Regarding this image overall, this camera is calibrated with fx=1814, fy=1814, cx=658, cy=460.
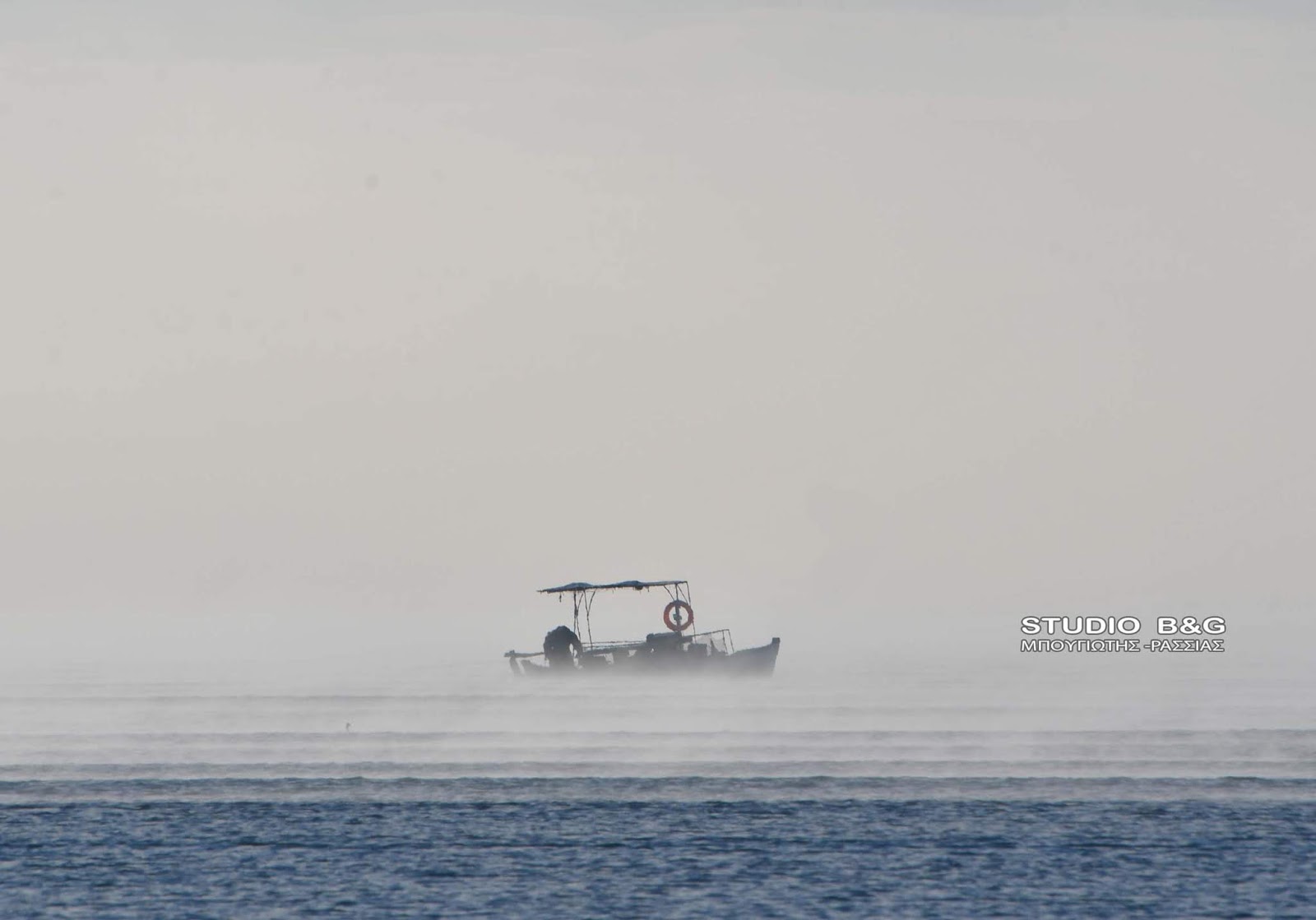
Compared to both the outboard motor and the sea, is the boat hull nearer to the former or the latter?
the outboard motor

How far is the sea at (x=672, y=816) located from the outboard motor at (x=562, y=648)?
3379cm

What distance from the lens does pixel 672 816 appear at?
60.7m

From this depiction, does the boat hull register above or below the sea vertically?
above

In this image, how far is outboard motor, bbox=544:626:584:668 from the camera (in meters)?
138

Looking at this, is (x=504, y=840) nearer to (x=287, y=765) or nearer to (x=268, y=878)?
(x=268, y=878)

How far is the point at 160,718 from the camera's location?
356 feet

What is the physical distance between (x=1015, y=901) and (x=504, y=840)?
17.2 meters

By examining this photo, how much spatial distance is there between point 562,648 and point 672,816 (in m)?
78.2

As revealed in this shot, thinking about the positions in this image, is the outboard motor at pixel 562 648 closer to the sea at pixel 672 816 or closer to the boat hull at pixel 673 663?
the boat hull at pixel 673 663

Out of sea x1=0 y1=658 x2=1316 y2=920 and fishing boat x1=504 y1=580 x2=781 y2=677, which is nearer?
sea x1=0 y1=658 x2=1316 y2=920

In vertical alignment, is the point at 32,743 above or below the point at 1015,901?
above

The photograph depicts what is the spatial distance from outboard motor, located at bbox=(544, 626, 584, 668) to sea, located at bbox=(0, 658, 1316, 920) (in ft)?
111

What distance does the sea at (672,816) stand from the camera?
47.6 meters

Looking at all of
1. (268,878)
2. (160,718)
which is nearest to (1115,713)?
(160,718)
